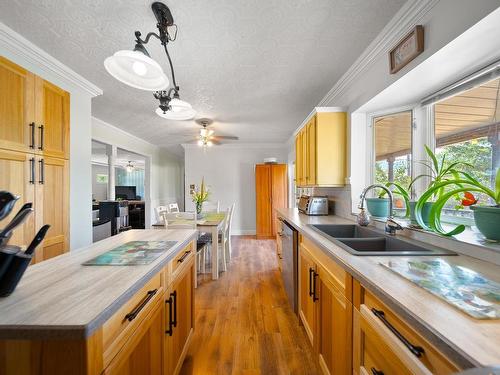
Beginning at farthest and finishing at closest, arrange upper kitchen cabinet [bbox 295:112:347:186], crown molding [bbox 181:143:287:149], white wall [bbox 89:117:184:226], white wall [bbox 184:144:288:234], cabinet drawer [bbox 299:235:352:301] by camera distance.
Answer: white wall [bbox 184:144:288:234], crown molding [bbox 181:143:287:149], white wall [bbox 89:117:184:226], upper kitchen cabinet [bbox 295:112:347:186], cabinet drawer [bbox 299:235:352:301]

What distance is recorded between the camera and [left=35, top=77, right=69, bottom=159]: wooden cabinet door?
74.2 inches

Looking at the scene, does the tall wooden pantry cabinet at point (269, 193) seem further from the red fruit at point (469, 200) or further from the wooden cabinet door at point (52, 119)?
the red fruit at point (469, 200)

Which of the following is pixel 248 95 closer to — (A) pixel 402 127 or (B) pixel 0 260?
(A) pixel 402 127

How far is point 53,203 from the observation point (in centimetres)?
203

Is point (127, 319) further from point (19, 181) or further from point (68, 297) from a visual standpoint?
point (19, 181)

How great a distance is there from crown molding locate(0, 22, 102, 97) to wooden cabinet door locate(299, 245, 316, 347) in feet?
8.91

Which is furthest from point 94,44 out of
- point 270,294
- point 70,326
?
point 270,294

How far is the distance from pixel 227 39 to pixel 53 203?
2.07 metres

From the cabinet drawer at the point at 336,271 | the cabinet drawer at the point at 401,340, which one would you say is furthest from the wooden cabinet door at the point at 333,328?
the cabinet drawer at the point at 401,340

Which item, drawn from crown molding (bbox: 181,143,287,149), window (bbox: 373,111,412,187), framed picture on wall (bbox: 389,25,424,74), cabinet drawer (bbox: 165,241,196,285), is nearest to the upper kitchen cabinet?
window (bbox: 373,111,412,187)

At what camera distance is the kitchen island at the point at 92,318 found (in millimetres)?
586

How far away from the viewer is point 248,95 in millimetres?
2711

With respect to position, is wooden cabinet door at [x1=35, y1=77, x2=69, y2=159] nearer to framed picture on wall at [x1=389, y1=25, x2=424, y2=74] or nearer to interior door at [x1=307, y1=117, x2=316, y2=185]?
interior door at [x1=307, y1=117, x2=316, y2=185]

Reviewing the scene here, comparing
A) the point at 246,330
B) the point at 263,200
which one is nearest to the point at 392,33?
the point at 246,330
